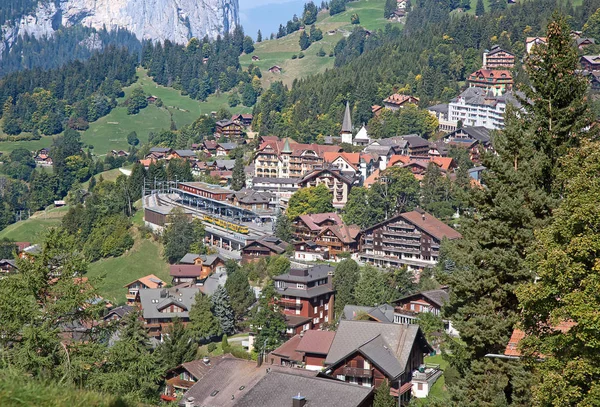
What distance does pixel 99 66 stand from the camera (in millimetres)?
184750

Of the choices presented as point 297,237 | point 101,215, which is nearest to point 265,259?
→ point 297,237

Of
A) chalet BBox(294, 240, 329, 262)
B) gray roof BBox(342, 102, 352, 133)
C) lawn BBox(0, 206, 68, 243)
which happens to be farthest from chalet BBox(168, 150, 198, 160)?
chalet BBox(294, 240, 329, 262)

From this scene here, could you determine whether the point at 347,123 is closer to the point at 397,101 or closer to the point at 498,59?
the point at 397,101

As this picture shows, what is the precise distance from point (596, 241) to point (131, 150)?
12850cm

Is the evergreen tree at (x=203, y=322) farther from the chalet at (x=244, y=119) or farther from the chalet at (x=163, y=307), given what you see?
the chalet at (x=244, y=119)

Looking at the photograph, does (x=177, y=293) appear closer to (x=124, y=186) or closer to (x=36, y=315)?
(x=124, y=186)

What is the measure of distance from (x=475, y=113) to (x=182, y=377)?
6872 cm

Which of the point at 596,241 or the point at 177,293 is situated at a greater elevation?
the point at 596,241

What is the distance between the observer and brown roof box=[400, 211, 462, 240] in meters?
68.9

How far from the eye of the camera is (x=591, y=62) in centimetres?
10375

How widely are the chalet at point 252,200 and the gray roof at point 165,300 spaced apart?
18250 millimetres

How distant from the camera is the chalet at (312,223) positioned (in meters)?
75.3

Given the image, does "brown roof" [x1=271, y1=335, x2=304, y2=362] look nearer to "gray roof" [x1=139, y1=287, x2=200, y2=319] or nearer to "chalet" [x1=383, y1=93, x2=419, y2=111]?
"gray roof" [x1=139, y1=287, x2=200, y2=319]

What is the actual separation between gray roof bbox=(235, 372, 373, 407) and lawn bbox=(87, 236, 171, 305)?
128 feet
